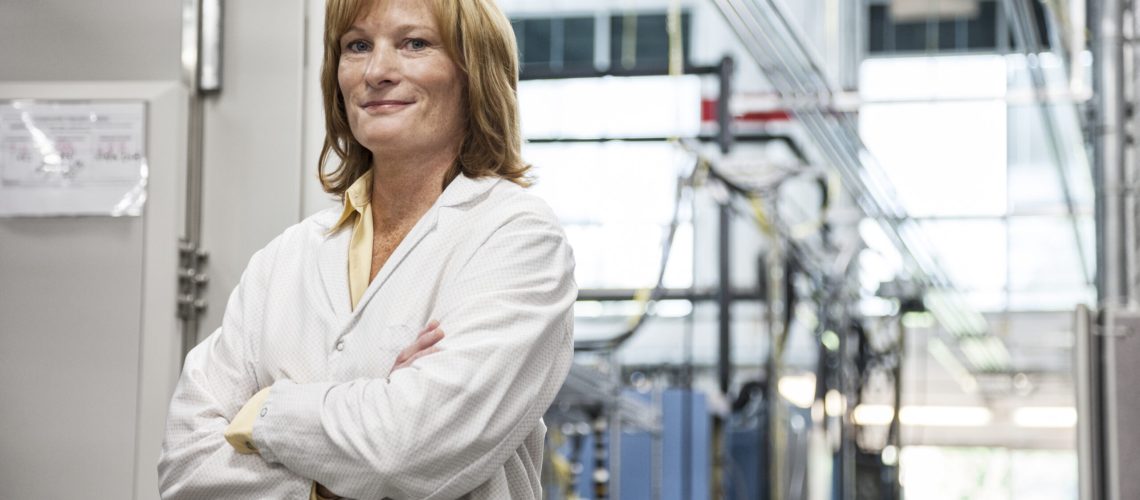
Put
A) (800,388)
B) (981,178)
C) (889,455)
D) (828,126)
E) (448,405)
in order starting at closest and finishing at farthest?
(448,405) < (828,126) < (889,455) < (981,178) < (800,388)

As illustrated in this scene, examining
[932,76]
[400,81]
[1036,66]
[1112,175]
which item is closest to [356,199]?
[400,81]

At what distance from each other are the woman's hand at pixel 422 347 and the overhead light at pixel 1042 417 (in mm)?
12881

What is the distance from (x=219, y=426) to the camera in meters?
1.71

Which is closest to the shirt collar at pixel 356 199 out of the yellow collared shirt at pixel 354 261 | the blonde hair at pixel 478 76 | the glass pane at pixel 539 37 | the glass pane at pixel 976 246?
the yellow collared shirt at pixel 354 261

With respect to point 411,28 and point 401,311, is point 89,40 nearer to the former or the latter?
point 411,28

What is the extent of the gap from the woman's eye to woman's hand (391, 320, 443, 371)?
39 centimetres

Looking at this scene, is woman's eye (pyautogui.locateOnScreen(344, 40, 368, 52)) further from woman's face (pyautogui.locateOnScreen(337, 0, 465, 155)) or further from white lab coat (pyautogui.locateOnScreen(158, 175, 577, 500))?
white lab coat (pyautogui.locateOnScreen(158, 175, 577, 500))

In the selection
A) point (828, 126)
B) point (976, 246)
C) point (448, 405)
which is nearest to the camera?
point (448, 405)

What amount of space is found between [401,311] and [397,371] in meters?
0.12

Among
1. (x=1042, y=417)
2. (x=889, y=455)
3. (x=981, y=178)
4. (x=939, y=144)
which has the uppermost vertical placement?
(x=939, y=144)

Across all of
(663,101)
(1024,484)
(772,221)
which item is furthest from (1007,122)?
(772,221)

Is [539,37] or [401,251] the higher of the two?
[539,37]

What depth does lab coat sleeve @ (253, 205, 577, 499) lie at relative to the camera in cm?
153

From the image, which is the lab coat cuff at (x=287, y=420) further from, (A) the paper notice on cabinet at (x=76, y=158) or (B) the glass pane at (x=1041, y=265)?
(B) the glass pane at (x=1041, y=265)
